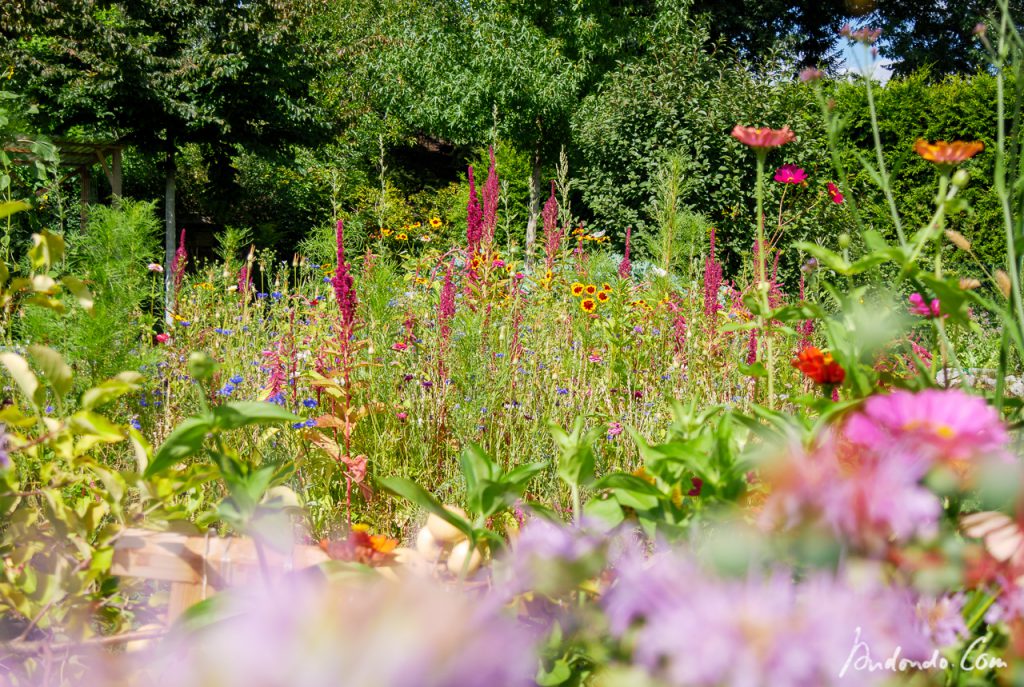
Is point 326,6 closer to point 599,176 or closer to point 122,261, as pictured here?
point 599,176

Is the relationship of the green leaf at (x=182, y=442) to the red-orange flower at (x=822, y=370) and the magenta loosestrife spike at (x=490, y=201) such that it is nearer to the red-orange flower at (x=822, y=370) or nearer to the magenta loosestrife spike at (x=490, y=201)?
the red-orange flower at (x=822, y=370)

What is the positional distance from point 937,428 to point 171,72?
12.8 meters

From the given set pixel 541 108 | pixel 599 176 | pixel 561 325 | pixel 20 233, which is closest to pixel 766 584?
pixel 561 325

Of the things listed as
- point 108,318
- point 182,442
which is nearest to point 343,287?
point 182,442

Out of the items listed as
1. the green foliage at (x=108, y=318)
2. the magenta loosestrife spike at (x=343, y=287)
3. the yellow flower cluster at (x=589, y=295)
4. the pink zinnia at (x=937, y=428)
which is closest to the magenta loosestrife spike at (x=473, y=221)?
the yellow flower cluster at (x=589, y=295)

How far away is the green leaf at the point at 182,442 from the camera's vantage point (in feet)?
2.26

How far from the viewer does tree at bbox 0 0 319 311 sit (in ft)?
36.5

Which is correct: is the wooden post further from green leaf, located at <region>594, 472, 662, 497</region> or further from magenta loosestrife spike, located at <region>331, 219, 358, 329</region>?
magenta loosestrife spike, located at <region>331, 219, 358, 329</region>

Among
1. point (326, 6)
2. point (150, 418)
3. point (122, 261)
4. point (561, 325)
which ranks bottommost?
point (150, 418)

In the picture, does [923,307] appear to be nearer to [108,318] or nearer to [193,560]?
[193,560]

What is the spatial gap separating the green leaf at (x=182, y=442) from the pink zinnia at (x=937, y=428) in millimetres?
539

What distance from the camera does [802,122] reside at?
800 centimetres

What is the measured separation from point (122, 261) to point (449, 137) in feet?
35.6

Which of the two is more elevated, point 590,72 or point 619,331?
point 590,72
